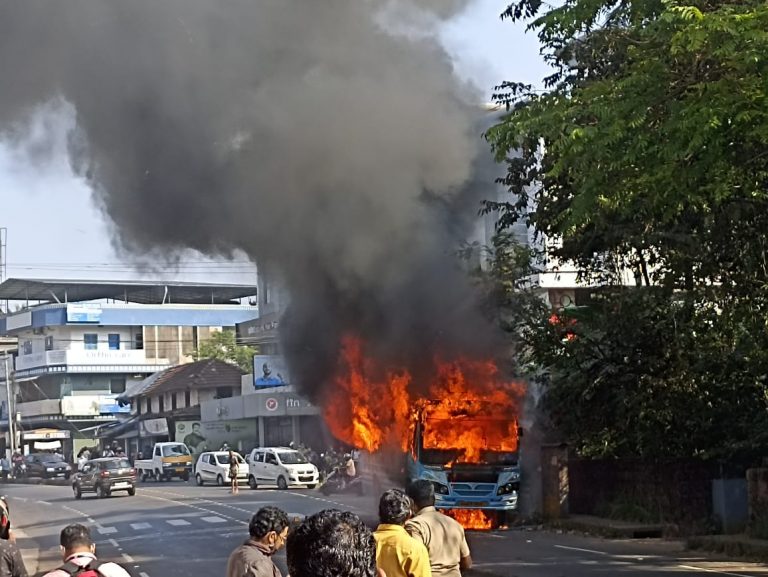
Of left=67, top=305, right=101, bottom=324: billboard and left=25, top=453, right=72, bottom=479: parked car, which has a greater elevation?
left=67, top=305, right=101, bottom=324: billboard

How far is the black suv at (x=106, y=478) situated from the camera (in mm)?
37750

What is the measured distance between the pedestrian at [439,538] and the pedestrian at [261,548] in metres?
0.99

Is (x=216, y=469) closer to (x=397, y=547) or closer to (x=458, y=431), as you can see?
(x=458, y=431)

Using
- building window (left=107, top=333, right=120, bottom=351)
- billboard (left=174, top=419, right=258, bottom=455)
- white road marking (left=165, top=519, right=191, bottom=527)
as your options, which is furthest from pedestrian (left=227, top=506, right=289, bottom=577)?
building window (left=107, top=333, right=120, bottom=351)

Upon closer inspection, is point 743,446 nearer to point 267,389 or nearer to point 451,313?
point 451,313

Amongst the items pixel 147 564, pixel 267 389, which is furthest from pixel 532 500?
pixel 267 389

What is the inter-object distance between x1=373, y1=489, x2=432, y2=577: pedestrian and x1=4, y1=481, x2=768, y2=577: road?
349 inches

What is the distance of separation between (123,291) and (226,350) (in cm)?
1007

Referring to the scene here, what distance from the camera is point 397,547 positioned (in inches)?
237

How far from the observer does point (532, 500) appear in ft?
74.2

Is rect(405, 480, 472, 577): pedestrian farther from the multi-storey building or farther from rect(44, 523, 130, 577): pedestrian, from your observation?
the multi-storey building

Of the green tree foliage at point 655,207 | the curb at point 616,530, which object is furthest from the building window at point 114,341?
the curb at point 616,530

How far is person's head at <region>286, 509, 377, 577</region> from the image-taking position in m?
3.18

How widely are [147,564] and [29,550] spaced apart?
4.73 metres
